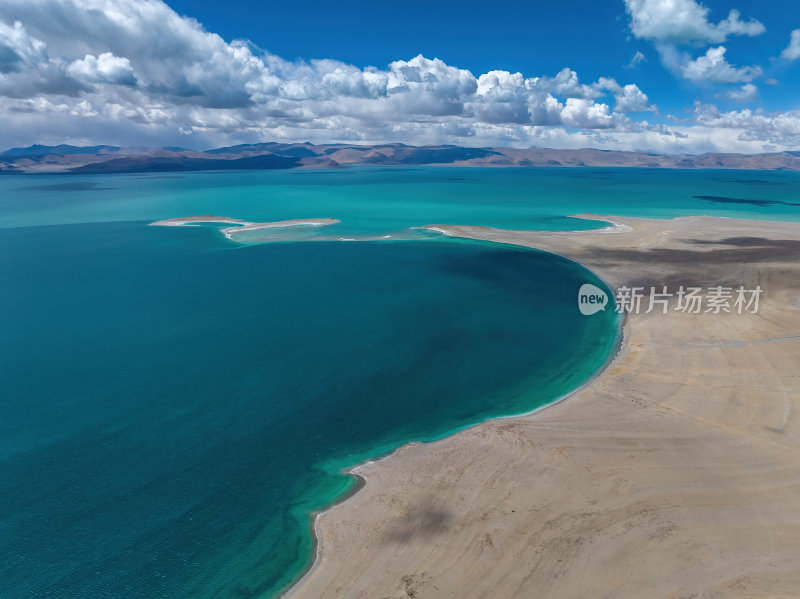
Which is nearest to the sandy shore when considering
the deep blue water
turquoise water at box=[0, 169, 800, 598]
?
turquoise water at box=[0, 169, 800, 598]

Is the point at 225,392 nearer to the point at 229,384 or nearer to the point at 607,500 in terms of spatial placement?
the point at 229,384

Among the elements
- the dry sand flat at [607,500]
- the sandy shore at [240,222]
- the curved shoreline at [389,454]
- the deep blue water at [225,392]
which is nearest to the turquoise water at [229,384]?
the deep blue water at [225,392]

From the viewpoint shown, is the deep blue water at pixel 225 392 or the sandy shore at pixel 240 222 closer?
the deep blue water at pixel 225 392

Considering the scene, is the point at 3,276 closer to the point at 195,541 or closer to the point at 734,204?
the point at 195,541

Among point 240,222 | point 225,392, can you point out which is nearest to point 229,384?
point 225,392

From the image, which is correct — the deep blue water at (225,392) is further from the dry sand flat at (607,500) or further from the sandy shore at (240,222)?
the sandy shore at (240,222)

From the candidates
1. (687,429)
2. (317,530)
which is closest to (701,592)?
(687,429)
